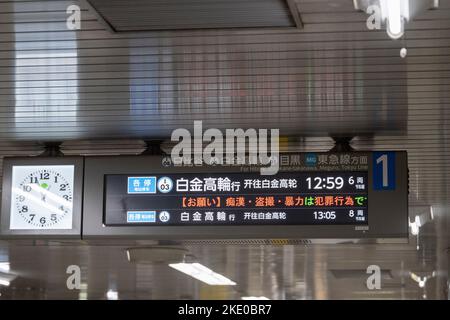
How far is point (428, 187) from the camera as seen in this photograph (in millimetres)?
9789

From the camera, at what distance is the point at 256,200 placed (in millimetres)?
7504

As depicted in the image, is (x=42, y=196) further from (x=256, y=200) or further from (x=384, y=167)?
(x=384, y=167)

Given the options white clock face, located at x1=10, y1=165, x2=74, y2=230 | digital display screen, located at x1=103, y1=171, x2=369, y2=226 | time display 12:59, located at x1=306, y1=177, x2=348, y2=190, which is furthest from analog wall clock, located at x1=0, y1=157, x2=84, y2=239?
time display 12:59, located at x1=306, y1=177, x2=348, y2=190

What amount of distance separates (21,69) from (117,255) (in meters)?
7.39

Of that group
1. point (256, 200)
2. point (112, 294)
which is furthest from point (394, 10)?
point (112, 294)

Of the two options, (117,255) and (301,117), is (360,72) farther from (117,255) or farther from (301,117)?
(117,255)

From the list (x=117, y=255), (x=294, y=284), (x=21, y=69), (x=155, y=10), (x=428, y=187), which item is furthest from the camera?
(x=294, y=284)

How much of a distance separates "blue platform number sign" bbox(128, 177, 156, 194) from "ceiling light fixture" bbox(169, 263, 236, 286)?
6.73 m

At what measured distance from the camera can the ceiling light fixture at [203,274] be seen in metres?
15.0

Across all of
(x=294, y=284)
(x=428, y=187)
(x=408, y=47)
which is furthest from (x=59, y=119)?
Result: (x=294, y=284)

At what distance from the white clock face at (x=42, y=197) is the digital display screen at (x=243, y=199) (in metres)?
0.39

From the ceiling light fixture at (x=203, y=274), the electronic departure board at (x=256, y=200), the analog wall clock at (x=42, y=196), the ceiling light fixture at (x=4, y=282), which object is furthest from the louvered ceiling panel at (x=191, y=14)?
the ceiling light fixture at (x=4, y=282)

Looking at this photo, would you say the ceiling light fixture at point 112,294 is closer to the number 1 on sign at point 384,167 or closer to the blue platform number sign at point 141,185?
the blue platform number sign at point 141,185

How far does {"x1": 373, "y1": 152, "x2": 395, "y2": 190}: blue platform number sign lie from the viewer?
24.3 ft
